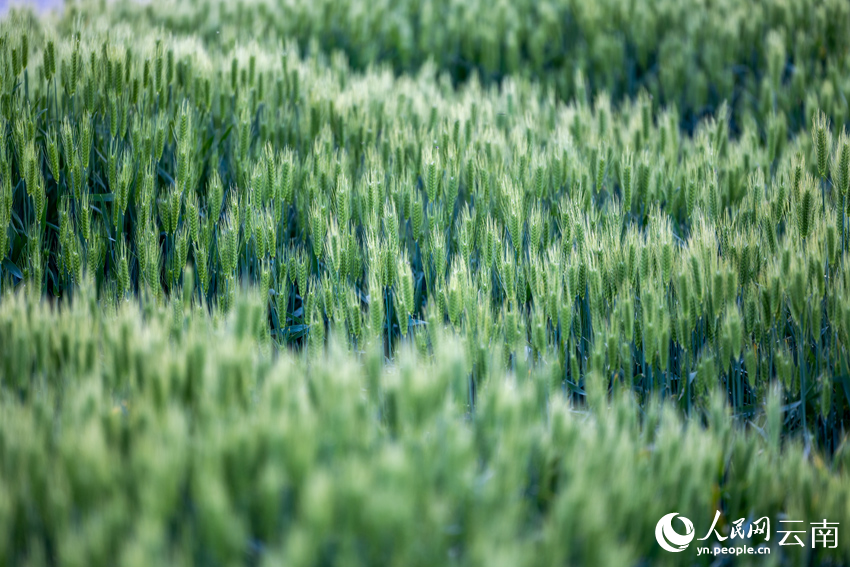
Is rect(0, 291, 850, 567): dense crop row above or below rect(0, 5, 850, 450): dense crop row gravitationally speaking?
below

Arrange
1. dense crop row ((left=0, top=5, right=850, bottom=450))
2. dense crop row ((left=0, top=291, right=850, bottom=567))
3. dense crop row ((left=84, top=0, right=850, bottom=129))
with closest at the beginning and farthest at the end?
dense crop row ((left=0, top=291, right=850, bottom=567)), dense crop row ((left=0, top=5, right=850, bottom=450)), dense crop row ((left=84, top=0, right=850, bottom=129))

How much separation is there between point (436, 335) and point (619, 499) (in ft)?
2.04

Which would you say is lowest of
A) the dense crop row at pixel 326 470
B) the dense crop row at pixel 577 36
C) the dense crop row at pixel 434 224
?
the dense crop row at pixel 326 470

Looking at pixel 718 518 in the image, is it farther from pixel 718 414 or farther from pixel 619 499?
pixel 619 499

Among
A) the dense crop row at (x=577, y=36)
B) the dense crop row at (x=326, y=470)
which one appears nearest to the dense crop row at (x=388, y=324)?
the dense crop row at (x=326, y=470)

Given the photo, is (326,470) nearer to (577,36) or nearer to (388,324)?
(388,324)

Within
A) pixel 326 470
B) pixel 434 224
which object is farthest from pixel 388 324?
pixel 326 470

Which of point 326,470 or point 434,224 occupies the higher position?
point 434,224

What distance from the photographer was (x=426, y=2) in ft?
17.7

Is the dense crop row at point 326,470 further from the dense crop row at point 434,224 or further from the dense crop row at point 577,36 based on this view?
the dense crop row at point 577,36

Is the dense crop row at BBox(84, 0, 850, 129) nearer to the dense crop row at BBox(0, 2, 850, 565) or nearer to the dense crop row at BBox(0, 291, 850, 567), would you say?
the dense crop row at BBox(0, 2, 850, 565)

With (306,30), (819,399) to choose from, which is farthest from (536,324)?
(306,30)

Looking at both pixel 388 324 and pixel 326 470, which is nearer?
pixel 326 470

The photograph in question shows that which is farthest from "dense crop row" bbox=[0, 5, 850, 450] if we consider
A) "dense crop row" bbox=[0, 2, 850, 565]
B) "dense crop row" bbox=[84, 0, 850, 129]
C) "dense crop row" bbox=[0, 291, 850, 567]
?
"dense crop row" bbox=[84, 0, 850, 129]
